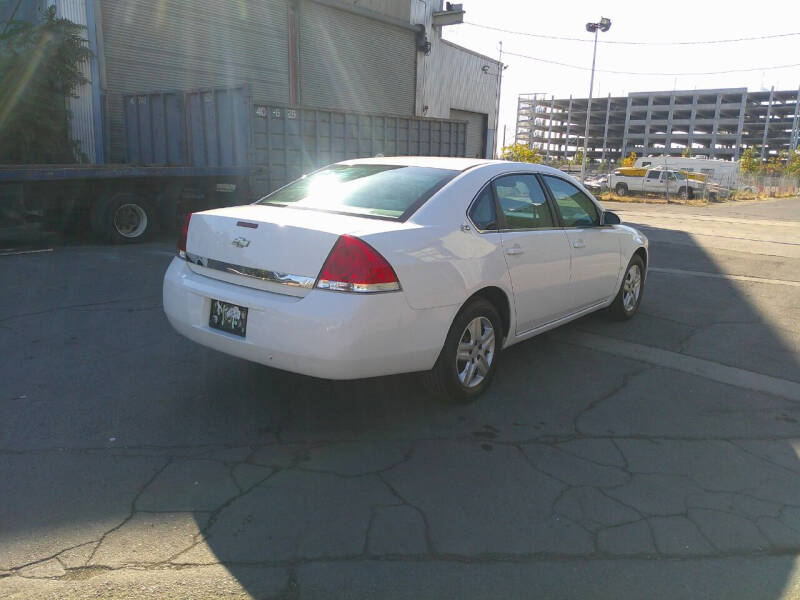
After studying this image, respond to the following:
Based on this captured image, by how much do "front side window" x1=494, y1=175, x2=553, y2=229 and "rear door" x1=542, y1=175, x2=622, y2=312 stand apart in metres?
0.20

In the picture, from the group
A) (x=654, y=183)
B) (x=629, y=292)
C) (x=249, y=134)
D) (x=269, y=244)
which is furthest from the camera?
(x=654, y=183)

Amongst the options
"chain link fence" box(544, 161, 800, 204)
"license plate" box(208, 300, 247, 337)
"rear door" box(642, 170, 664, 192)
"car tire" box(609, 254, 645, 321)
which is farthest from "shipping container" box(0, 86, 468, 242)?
"rear door" box(642, 170, 664, 192)

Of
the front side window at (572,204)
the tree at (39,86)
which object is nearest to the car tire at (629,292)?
the front side window at (572,204)

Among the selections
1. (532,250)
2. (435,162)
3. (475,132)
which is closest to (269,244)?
(435,162)

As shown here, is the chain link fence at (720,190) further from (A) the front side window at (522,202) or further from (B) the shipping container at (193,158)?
(A) the front side window at (522,202)

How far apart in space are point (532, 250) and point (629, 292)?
7.66 feet

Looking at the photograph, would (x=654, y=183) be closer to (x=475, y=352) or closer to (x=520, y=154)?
(x=520, y=154)

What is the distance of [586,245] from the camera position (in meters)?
5.46

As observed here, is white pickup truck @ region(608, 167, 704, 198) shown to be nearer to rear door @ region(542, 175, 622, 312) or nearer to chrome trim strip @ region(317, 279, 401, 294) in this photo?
rear door @ region(542, 175, 622, 312)

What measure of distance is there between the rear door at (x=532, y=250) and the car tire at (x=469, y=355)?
1.15 feet

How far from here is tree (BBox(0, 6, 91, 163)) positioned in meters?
11.9

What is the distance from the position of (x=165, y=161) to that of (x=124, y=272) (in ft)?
17.8

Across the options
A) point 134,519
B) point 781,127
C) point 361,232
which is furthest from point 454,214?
point 781,127

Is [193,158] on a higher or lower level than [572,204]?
higher
